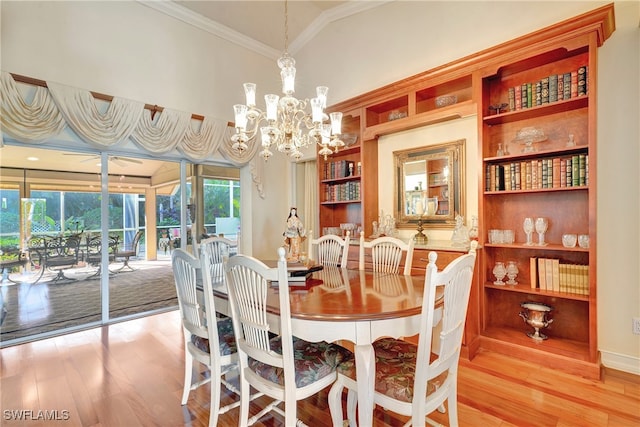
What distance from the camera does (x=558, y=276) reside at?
8.34ft

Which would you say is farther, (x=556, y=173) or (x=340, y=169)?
(x=340, y=169)

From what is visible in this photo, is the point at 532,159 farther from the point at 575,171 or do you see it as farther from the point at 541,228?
the point at 541,228

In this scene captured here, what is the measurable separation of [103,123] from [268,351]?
3325 mm

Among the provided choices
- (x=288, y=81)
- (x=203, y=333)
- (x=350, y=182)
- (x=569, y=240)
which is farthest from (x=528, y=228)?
(x=203, y=333)


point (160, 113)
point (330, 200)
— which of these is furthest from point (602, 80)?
point (160, 113)

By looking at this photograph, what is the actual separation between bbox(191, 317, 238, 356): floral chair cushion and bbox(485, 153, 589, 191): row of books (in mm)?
2500

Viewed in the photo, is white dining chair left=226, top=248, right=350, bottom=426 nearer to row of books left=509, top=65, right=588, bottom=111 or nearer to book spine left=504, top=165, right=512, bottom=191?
book spine left=504, top=165, right=512, bottom=191

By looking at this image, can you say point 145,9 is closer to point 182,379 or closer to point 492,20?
point 492,20

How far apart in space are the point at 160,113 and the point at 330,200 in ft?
8.20

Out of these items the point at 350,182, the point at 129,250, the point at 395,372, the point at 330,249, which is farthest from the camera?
the point at 350,182

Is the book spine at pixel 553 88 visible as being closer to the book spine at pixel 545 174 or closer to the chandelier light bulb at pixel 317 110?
the book spine at pixel 545 174

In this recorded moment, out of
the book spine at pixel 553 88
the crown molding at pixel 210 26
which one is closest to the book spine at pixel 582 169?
the book spine at pixel 553 88

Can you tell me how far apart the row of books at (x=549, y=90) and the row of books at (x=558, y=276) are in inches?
52.8

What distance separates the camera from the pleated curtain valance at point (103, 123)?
2.88 m
